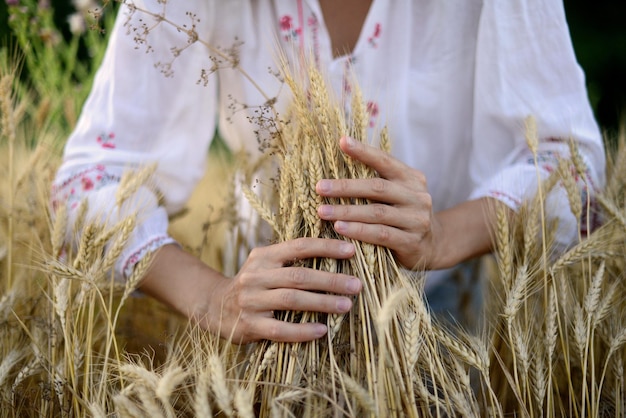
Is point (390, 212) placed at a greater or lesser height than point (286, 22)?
lesser

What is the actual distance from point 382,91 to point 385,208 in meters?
0.48

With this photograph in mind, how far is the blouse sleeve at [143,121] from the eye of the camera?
1.00 metres

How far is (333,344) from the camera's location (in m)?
0.72

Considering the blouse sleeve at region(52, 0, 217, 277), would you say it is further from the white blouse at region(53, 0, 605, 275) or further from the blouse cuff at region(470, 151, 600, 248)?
the blouse cuff at region(470, 151, 600, 248)

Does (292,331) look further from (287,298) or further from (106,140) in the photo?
(106,140)

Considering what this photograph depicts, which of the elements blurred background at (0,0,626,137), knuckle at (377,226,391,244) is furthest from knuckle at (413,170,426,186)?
blurred background at (0,0,626,137)

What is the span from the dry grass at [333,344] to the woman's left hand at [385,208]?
23mm

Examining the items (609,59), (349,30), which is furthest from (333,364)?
(609,59)

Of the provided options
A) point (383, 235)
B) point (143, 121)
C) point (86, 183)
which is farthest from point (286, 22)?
point (383, 235)

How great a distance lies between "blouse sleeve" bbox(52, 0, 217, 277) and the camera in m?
1.00

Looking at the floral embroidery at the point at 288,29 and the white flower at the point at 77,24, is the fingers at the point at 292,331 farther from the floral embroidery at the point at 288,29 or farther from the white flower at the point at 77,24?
the white flower at the point at 77,24

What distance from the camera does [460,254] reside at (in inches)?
38.0

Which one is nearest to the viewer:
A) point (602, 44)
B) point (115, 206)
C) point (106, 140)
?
point (115, 206)

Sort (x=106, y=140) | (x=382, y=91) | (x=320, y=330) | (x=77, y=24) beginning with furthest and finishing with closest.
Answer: (x=77, y=24)
(x=382, y=91)
(x=106, y=140)
(x=320, y=330)
